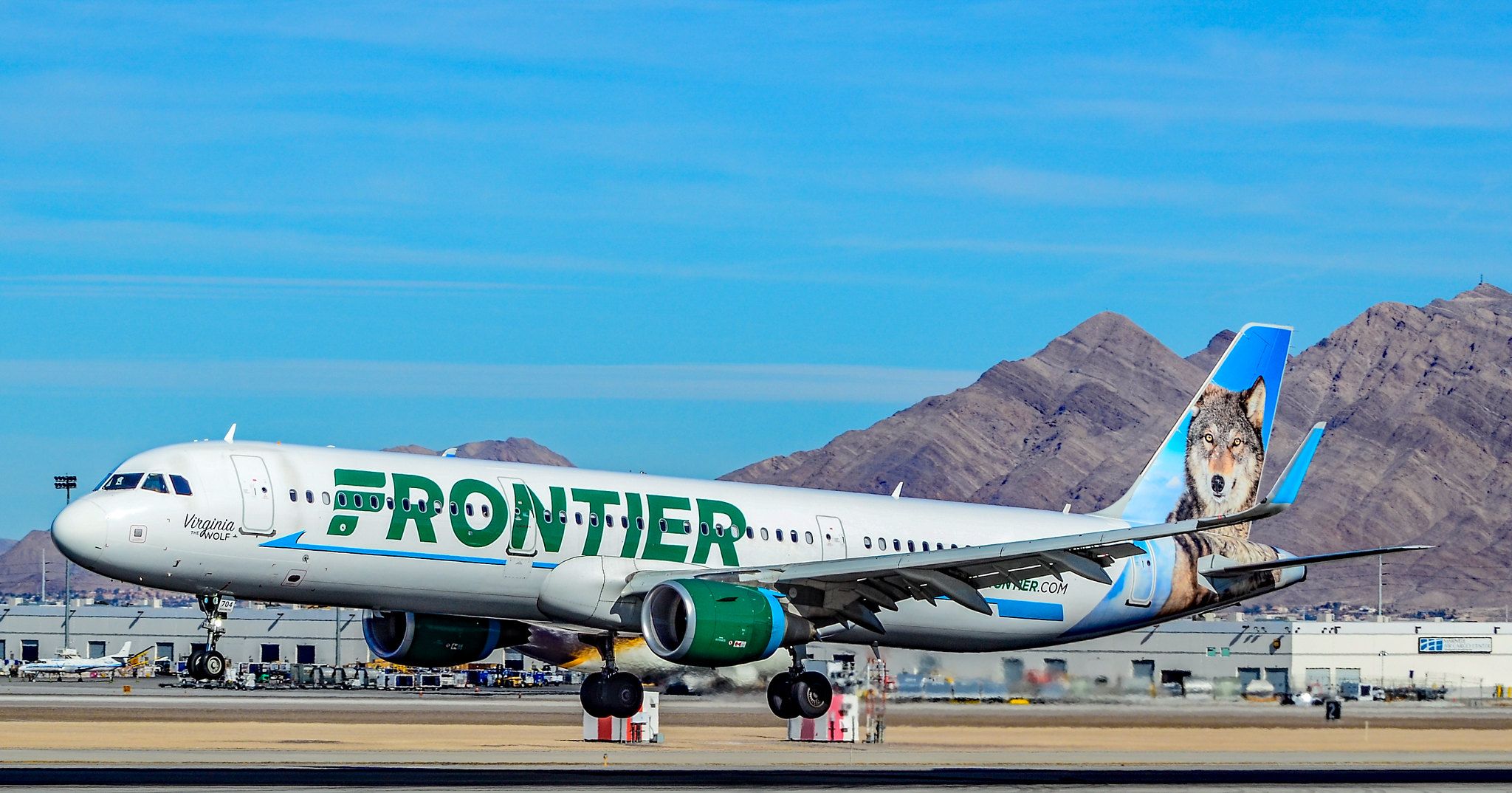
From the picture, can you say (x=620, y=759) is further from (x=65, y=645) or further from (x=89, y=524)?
(x=65, y=645)

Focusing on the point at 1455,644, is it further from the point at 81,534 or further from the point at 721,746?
the point at 81,534

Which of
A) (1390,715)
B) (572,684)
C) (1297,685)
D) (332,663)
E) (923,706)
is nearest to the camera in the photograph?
(923,706)

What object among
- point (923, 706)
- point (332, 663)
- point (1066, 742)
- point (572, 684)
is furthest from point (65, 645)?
point (1066, 742)

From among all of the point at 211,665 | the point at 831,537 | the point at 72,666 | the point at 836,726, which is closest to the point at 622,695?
the point at 831,537

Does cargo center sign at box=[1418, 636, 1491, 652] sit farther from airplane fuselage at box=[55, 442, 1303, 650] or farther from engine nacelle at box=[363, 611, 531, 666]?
engine nacelle at box=[363, 611, 531, 666]

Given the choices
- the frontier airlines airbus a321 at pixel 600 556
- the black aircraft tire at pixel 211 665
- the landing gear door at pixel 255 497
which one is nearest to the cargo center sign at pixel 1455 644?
the frontier airlines airbus a321 at pixel 600 556

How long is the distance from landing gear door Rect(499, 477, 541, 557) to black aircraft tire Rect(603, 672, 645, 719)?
3975 mm

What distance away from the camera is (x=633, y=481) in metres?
44.6

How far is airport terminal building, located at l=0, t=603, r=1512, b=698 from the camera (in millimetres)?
63312

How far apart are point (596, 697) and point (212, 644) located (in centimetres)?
916

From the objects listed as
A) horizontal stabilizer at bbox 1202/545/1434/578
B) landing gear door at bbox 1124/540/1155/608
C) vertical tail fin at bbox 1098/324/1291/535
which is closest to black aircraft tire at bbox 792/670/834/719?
landing gear door at bbox 1124/540/1155/608

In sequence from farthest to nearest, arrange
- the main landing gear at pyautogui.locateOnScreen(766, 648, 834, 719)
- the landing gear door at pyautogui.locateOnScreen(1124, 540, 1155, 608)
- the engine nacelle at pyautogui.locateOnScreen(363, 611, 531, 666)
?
the landing gear door at pyautogui.locateOnScreen(1124, 540, 1155, 608), the engine nacelle at pyautogui.locateOnScreen(363, 611, 531, 666), the main landing gear at pyautogui.locateOnScreen(766, 648, 834, 719)

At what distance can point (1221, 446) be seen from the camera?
56344 millimetres

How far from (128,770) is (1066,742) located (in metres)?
26.2
